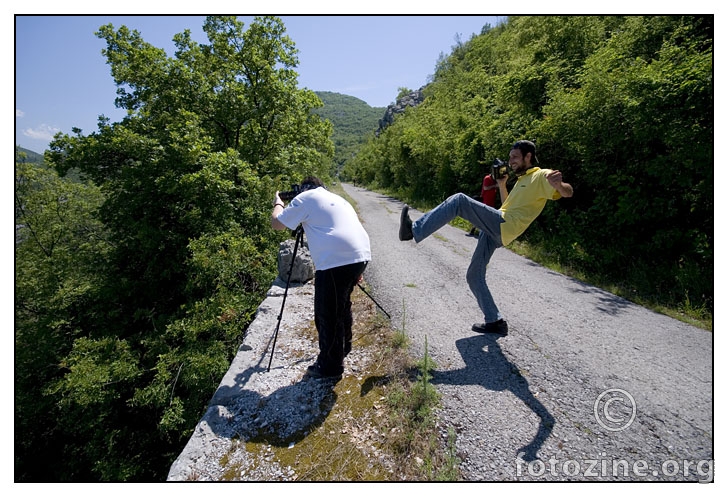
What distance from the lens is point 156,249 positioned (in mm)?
10766

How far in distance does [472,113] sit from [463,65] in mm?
24679

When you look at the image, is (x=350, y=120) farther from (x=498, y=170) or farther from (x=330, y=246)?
(x=330, y=246)

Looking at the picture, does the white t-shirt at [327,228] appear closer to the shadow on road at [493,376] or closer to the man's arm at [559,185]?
the shadow on road at [493,376]

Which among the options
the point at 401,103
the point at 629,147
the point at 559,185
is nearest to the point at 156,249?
A: the point at 559,185

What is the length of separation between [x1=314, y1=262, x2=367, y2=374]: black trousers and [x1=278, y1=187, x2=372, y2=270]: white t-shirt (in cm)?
11

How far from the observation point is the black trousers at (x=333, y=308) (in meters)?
3.15

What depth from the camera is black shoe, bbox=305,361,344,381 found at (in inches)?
142

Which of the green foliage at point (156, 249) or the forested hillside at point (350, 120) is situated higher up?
the forested hillside at point (350, 120)

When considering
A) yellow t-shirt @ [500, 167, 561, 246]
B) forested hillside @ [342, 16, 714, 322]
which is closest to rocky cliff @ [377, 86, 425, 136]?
forested hillside @ [342, 16, 714, 322]

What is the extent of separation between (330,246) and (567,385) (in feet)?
8.94

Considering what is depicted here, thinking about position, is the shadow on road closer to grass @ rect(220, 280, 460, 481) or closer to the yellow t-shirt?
grass @ rect(220, 280, 460, 481)

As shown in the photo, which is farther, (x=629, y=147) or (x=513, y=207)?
(x=629, y=147)
